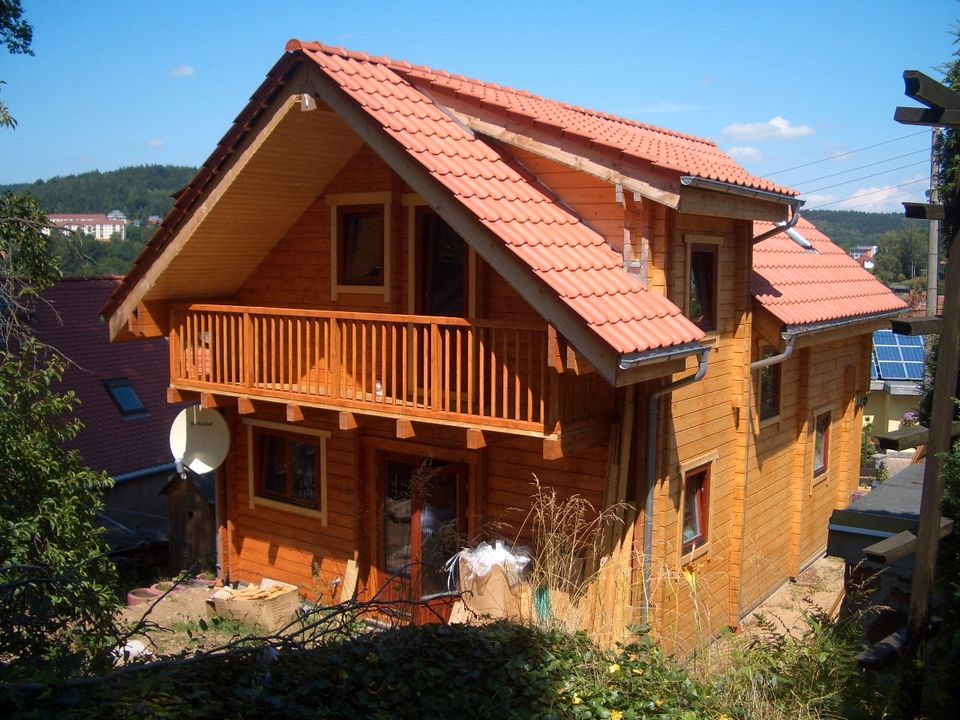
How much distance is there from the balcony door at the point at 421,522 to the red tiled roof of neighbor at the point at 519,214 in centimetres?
284

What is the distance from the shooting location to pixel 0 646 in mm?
5176

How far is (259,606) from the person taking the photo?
36.9ft

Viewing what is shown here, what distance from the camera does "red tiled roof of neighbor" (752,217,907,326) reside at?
11.9 metres

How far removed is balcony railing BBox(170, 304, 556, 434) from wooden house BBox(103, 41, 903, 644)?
0.04 meters

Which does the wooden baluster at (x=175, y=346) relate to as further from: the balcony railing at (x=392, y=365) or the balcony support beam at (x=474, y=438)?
the balcony support beam at (x=474, y=438)

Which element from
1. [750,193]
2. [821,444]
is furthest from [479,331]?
[821,444]

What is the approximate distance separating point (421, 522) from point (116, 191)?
7124 cm

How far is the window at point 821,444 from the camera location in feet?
48.2

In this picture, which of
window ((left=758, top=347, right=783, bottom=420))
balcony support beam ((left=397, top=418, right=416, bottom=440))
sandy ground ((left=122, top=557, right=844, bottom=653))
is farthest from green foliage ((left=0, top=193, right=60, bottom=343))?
window ((left=758, top=347, right=783, bottom=420))

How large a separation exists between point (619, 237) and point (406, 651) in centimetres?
511

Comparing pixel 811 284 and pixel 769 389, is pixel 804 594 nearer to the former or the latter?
pixel 769 389

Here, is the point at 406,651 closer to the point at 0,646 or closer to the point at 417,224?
the point at 0,646

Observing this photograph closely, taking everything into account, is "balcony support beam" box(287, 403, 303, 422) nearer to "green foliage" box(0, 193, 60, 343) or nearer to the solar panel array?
"green foliage" box(0, 193, 60, 343)

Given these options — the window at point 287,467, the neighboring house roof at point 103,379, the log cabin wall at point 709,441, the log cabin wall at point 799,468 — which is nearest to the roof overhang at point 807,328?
the log cabin wall at point 709,441
